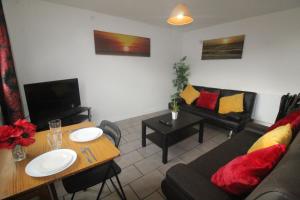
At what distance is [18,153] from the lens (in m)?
1.01

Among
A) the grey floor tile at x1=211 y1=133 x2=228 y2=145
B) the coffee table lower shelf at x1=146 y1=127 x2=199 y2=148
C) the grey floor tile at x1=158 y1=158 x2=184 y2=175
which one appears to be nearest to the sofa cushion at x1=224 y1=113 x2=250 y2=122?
the grey floor tile at x1=211 y1=133 x2=228 y2=145

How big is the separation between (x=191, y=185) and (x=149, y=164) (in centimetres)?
111

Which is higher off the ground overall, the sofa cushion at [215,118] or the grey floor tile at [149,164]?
A: the sofa cushion at [215,118]

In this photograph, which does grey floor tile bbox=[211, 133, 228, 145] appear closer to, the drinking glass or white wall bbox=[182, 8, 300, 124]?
white wall bbox=[182, 8, 300, 124]

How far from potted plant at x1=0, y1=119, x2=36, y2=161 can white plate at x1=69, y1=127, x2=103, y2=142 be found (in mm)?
333

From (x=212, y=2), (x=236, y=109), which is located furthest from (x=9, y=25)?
(x=236, y=109)

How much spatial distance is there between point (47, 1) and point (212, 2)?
2675mm

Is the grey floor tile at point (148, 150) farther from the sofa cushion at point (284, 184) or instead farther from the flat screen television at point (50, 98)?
the sofa cushion at point (284, 184)

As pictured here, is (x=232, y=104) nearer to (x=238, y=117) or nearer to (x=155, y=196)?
(x=238, y=117)

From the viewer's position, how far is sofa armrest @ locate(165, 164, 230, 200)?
96cm

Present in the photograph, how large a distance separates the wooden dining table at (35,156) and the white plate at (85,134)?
33 millimetres

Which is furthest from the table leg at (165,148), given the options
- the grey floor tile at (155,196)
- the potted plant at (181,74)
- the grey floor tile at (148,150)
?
the potted plant at (181,74)

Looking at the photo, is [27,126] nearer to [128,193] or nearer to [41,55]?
[128,193]

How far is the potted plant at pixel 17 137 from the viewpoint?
0.91 m
